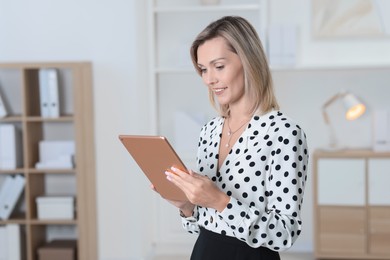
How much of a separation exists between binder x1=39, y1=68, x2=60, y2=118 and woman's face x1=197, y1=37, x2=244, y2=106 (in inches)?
101

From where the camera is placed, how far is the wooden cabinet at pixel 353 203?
159 inches

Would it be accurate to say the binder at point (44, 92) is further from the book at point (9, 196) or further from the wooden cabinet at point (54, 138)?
the book at point (9, 196)

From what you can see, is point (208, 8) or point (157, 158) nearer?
point (157, 158)

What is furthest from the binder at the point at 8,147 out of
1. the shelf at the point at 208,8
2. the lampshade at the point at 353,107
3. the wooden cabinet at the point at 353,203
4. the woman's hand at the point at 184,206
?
the woman's hand at the point at 184,206

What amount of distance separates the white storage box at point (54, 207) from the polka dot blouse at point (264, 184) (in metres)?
2.59

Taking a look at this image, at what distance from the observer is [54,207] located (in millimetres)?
3953

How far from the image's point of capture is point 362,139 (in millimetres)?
4383

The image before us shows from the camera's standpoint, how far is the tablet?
1.38 meters

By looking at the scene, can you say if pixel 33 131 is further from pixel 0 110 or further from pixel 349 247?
pixel 349 247

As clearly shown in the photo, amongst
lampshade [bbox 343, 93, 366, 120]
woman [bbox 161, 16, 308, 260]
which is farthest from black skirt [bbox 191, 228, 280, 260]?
lampshade [bbox 343, 93, 366, 120]

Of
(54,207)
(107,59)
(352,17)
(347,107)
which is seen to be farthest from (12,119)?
(352,17)

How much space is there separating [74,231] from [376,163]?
7.45ft

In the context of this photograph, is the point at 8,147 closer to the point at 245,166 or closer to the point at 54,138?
the point at 54,138

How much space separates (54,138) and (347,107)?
86.1 inches
